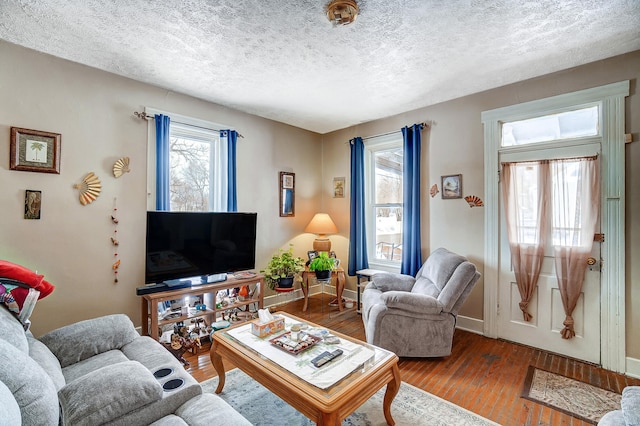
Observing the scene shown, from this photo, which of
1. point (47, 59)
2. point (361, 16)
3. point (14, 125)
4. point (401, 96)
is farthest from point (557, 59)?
point (14, 125)

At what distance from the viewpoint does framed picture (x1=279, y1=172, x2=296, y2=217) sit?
4.34 m

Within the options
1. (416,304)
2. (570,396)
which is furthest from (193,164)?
(570,396)

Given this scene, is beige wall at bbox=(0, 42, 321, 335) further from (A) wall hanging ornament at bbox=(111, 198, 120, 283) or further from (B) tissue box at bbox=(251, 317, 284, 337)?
(B) tissue box at bbox=(251, 317, 284, 337)

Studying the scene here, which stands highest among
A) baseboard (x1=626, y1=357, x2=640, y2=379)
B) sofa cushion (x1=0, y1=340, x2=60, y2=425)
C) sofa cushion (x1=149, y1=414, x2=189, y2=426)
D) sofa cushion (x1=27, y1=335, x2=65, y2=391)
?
sofa cushion (x1=0, y1=340, x2=60, y2=425)

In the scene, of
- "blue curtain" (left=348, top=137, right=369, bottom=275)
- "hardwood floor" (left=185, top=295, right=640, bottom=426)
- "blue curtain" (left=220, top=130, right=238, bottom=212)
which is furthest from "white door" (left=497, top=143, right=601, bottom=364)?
"blue curtain" (left=220, top=130, right=238, bottom=212)

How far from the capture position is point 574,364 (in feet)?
8.64

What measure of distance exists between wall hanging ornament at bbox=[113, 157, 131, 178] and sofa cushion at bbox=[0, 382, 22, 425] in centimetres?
239

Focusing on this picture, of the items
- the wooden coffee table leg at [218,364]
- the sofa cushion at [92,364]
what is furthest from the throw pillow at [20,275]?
the wooden coffee table leg at [218,364]

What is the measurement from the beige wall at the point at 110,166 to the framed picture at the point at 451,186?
7cm

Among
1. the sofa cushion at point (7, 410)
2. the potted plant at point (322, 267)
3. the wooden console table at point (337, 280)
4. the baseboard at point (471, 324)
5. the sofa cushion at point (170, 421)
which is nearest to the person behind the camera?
the sofa cushion at point (7, 410)

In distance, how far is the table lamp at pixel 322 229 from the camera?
4387 mm

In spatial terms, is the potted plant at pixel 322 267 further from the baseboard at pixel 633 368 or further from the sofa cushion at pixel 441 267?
the baseboard at pixel 633 368

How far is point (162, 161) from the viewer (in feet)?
10.1

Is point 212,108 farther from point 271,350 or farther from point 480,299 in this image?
point 480,299
